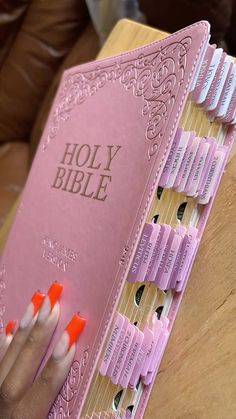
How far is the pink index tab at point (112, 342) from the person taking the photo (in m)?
0.56

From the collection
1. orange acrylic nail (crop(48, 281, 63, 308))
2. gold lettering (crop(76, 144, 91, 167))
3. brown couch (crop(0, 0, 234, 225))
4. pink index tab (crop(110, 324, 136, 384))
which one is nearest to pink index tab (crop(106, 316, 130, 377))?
pink index tab (crop(110, 324, 136, 384))

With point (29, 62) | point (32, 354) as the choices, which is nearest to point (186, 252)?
point (32, 354)

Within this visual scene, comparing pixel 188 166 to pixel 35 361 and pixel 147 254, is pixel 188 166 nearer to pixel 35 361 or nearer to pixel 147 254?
Answer: pixel 147 254

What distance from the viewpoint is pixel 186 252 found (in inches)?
23.0

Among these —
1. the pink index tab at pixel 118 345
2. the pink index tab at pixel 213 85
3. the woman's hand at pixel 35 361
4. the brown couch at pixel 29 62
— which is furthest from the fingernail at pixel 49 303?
the brown couch at pixel 29 62

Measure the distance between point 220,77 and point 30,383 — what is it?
419mm

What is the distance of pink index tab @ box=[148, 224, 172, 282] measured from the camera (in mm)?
555

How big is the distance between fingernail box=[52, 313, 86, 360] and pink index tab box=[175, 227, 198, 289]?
0.39 ft

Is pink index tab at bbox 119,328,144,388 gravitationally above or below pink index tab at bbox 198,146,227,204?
below

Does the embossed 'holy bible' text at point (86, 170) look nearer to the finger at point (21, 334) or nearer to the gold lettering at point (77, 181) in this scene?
the gold lettering at point (77, 181)

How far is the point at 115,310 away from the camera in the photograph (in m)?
0.55

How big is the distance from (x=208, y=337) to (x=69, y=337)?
153mm

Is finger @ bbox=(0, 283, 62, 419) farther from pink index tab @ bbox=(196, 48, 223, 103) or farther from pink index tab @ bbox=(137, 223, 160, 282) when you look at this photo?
pink index tab @ bbox=(196, 48, 223, 103)

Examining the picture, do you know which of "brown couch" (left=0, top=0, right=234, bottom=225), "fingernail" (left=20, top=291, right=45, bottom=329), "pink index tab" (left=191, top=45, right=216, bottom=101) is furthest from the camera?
"brown couch" (left=0, top=0, right=234, bottom=225)
